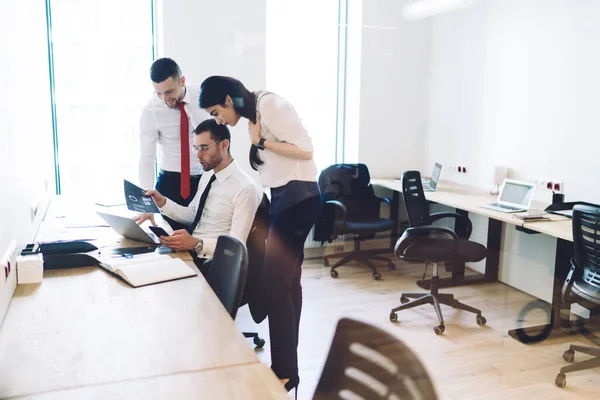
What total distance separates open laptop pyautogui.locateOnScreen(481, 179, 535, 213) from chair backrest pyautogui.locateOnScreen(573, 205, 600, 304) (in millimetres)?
443

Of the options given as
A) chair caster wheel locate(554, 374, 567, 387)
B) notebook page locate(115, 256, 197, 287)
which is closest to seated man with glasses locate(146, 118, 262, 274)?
notebook page locate(115, 256, 197, 287)

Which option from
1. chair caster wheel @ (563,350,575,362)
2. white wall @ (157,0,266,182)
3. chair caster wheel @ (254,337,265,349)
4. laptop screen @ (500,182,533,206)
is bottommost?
chair caster wheel @ (563,350,575,362)

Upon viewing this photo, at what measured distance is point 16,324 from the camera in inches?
57.6

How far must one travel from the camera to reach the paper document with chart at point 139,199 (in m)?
2.34

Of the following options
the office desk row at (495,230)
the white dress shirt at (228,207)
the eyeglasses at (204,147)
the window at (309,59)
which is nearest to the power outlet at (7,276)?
the white dress shirt at (228,207)

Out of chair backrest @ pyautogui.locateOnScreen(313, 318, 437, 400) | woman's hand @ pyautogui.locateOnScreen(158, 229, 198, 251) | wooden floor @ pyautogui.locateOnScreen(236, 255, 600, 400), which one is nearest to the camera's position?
chair backrest @ pyautogui.locateOnScreen(313, 318, 437, 400)

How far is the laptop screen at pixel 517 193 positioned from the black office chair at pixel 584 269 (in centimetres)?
42

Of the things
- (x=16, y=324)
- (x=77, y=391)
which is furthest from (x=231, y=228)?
(x=77, y=391)

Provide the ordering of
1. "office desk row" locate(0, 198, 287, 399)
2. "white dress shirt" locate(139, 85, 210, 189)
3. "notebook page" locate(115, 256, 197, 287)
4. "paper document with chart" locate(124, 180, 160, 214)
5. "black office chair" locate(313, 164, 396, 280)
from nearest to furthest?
"office desk row" locate(0, 198, 287, 399) < "notebook page" locate(115, 256, 197, 287) < "paper document with chart" locate(124, 180, 160, 214) < "white dress shirt" locate(139, 85, 210, 189) < "black office chair" locate(313, 164, 396, 280)

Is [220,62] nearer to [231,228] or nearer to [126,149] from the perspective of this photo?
[126,149]

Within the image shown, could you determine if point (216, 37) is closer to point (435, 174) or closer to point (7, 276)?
point (435, 174)

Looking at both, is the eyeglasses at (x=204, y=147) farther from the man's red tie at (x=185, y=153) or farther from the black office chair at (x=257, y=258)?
the man's red tie at (x=185, y=153)

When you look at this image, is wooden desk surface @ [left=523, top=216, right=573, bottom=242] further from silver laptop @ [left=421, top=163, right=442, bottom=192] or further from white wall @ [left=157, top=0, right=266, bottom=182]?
white wall @ [left=157, top=0, right=266, bottom=182]

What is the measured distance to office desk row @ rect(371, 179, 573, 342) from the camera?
9.29 feet
